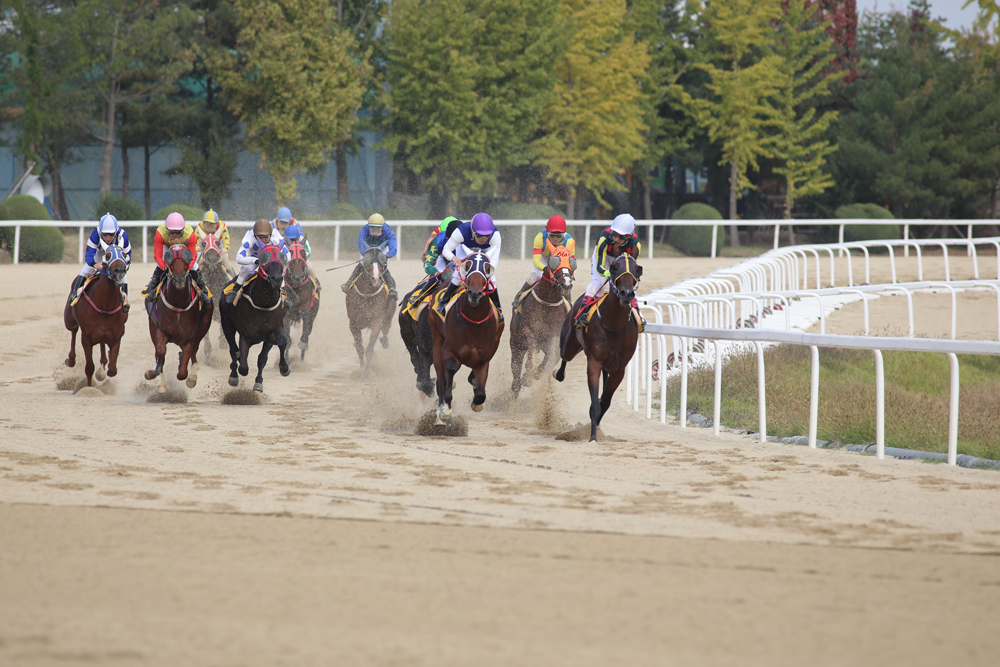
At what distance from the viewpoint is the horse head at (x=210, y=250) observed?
11.9 meters

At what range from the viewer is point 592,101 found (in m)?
31.0

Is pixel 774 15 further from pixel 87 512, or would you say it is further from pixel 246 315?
pixel 87 512

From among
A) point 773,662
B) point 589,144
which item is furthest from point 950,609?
point 589,144

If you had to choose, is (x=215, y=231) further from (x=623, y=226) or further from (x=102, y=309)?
(x=623, y=226)

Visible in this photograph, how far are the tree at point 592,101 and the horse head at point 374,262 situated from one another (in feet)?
59.4

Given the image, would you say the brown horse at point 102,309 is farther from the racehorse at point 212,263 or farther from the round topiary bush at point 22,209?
the round topiary bush at point 22,209

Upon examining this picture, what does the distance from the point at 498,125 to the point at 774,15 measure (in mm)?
10322

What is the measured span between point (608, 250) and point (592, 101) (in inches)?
923

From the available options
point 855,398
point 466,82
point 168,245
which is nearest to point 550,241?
point 855,398

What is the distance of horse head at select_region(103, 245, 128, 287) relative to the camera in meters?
10.2

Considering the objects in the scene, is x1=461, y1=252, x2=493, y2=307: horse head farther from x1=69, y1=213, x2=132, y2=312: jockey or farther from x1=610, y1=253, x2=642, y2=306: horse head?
x1=69, y1=213, x2=132, y2=312: jockey

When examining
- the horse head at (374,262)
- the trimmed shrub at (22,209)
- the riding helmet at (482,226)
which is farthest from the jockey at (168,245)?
the trimmed shrub at (22,209)

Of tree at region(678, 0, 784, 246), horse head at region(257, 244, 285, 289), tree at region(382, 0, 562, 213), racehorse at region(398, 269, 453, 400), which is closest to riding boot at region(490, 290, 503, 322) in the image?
racehorse at region(398, 269, 453, 400)

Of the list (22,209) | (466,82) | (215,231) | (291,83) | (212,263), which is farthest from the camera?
(466,82)
